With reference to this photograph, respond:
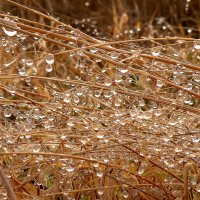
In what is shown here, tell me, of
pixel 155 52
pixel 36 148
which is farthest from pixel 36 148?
pixel 155 52

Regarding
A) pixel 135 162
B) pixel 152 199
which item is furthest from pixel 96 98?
pixel 152 199

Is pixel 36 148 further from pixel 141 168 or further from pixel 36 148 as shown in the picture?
pixel 141 168

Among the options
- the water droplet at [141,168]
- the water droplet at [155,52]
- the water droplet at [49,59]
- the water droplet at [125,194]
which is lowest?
the water droplet at [125,194]

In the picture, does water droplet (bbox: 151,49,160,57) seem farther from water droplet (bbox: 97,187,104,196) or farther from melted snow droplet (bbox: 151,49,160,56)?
water droplet (bbox: 97,187,104,196)

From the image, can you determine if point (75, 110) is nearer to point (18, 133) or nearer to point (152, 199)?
point (18, 133)

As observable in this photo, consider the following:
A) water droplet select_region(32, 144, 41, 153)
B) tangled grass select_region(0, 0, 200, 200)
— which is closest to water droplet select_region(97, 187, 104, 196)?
tangled grass select_region(0, 0, 200, 200)

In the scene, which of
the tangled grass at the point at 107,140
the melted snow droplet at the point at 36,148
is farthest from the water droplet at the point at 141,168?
the melted snow droplet at the point at 36,148

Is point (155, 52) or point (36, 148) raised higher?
point (155, 52)

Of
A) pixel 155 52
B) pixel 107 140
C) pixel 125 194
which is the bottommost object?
pixel 125 194

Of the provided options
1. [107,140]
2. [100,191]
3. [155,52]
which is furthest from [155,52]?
[100,191]

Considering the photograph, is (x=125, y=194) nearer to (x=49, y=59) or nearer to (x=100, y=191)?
(x=100, y=191)

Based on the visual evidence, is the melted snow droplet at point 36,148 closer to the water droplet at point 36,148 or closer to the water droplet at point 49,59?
the water droplet at point 36,148
